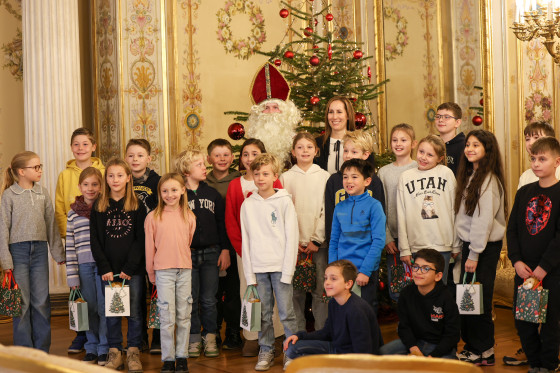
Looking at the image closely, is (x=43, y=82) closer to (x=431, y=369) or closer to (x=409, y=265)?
(x=409, y=265)

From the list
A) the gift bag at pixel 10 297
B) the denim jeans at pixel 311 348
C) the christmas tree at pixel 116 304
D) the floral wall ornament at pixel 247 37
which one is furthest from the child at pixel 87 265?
the floral wall ornament at pixel 247 37

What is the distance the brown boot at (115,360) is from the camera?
509 centimetres

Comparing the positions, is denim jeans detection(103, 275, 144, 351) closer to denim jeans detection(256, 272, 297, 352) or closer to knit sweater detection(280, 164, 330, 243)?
denim jeans detection(256, 272, 297, 352)

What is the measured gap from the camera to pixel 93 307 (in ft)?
17.6

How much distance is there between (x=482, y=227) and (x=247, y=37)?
15.0 feet

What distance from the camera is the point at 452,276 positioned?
5199 millimetres

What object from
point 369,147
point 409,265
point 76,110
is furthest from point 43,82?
point 409,265

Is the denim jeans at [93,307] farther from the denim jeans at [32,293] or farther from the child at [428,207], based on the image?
the child at [428,207]

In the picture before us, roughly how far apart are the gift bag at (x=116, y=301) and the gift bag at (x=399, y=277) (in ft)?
6.10

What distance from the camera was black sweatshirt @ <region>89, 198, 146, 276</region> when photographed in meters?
5.09

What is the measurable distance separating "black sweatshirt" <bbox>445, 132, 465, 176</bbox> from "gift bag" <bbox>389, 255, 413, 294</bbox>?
1043mm

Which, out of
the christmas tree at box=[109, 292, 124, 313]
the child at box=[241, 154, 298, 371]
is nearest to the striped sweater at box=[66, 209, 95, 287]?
the christmas tree at box=[109, 292, 124, 313]

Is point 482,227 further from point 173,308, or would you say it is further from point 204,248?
point 173,308

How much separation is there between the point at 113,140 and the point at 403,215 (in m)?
4.08
